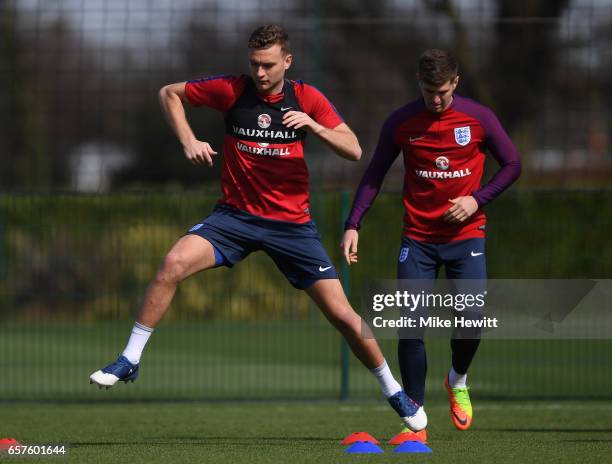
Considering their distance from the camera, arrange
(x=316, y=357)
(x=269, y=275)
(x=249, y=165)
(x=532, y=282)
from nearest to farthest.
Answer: (x=249, y=165), (x=532, y=282), (x=269, y=275), (x=316, y=357)

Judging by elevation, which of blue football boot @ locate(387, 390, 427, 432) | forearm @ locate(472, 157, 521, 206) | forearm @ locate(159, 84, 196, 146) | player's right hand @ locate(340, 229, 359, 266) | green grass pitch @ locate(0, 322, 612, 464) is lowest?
green grass pitch @ locate(0, 322, 612, 464)

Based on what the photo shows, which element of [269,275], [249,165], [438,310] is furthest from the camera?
[269,275]

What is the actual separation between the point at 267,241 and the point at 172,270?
2.27ft

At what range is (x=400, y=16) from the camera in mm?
13695

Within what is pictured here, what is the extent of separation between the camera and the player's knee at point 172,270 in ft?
25.8

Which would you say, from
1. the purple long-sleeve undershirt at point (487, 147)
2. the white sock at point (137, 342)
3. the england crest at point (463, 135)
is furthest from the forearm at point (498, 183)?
the white sock at point (137, 342)

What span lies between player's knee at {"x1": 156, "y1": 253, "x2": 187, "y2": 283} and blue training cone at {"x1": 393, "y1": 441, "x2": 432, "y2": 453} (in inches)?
66.7

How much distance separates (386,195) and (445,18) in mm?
2214

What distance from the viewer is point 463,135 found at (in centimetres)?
842

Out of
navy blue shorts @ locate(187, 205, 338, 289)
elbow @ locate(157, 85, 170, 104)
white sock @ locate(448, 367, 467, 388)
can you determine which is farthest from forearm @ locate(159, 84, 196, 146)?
white sock @ locate(448, 367, 467, 388)

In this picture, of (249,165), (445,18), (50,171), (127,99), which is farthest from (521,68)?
(50,171)

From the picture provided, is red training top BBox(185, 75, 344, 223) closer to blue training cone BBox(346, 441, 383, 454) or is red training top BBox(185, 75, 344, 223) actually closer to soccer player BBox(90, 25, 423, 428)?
soccer player BBox(90, 25, 423, 428)

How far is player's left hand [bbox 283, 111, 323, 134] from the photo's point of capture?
7664 mm

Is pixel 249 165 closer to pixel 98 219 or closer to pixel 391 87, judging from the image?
pixel 98 219
